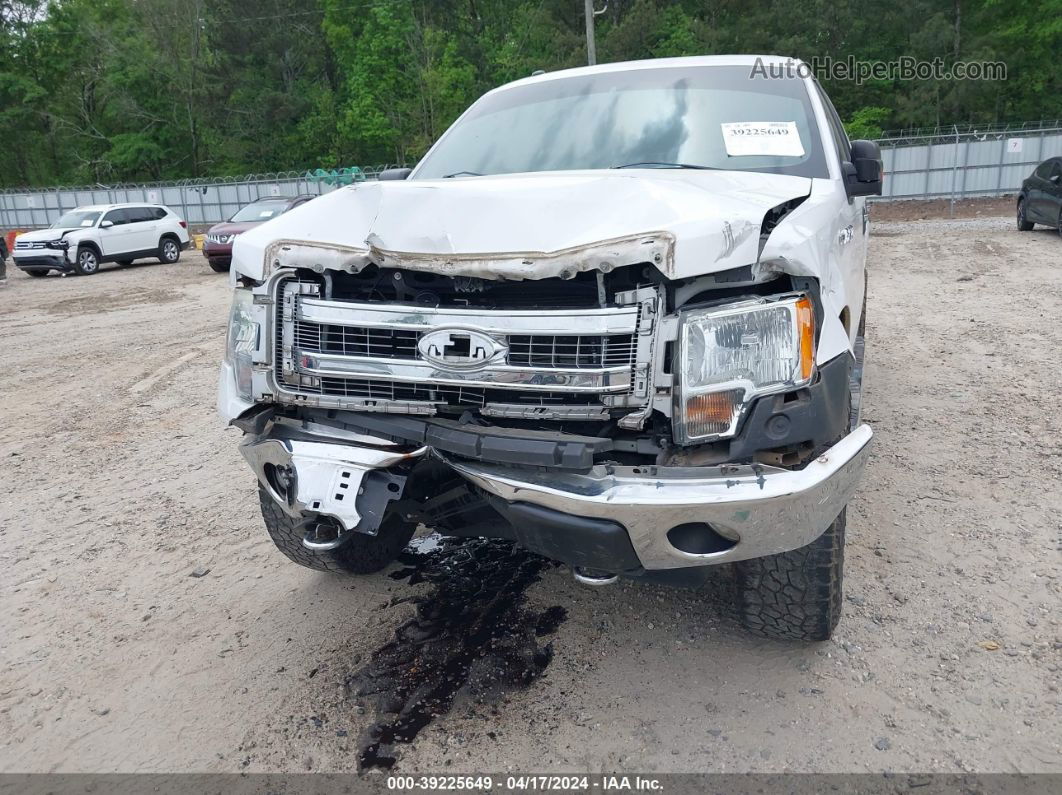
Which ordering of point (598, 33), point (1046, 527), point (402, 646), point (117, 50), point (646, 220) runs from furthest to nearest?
point (117, 50) → point (598, 33) → point (1046, 527) → point (402, 646) → point (646, 220)

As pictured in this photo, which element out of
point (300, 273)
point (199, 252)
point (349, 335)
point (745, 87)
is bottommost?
point (199, 252)

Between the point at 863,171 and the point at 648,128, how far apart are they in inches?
36.9

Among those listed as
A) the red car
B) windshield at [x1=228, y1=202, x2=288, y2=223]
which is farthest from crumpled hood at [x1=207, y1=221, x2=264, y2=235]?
windshield at [x1=228, y1=202, x2=288, y2=223]

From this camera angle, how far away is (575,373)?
7.66 feet

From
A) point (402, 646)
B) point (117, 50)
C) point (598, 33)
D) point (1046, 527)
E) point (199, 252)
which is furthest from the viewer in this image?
point (117, 50)

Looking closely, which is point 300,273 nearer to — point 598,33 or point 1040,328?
point 1040,328

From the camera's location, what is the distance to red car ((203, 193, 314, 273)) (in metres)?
17.0

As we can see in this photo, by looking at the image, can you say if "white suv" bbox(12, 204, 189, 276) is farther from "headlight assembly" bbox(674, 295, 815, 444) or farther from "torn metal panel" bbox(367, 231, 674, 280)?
"headlight assembly" bbox(674, 295, 815, 444)

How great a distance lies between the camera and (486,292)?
2557mm

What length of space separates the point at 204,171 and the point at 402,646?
2024 inches

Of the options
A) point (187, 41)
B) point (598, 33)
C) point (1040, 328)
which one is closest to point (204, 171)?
point (187, 41)

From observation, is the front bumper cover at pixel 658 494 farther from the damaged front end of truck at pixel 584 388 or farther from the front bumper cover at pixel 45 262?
the front bumper cover at pixel 45 262

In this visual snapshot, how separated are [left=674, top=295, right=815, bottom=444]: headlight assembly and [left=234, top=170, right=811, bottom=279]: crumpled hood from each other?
0.16 metres

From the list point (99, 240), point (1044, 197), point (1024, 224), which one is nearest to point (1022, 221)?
point (1024, 224)
